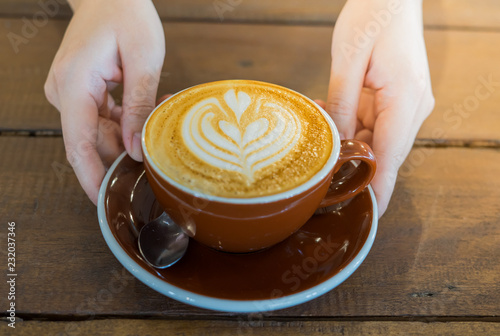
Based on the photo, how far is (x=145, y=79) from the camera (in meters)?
0.82

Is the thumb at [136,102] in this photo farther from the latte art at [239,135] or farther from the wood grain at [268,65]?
the wood grain at [268,65]

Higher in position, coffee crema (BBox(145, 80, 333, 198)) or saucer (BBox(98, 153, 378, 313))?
coffee crema (BBox(145, 80, 333, 198))

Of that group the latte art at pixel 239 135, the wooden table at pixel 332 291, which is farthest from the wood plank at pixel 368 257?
the latte art at pixel 239 135

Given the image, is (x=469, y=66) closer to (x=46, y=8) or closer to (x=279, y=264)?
(x=279, y=264)

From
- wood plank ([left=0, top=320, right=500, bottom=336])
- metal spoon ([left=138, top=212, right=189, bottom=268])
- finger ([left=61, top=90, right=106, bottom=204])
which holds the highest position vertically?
finger ([left=61, top=90, right=106, bottom=204])

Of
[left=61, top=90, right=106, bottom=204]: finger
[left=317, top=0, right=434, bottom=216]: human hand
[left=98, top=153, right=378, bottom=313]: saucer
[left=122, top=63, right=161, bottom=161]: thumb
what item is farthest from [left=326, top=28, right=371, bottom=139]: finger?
[left=61, top=90, right=106, bottom=204]: finger

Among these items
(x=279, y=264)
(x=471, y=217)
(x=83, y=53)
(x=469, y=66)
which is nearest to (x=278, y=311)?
(x=279, y=264)

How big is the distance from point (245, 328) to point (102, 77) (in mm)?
572

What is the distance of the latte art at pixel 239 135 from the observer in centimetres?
61

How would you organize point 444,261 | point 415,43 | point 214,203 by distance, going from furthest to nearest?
1. point 415,43
2. point 444,261
3. point 214,203

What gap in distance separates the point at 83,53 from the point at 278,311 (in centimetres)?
62

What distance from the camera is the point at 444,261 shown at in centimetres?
73

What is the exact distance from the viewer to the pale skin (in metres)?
0.78

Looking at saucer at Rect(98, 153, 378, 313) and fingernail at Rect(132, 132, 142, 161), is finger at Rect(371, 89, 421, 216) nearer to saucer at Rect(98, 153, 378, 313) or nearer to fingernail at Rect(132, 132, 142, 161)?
saucer at Rect(98, 153, 378, 313)
